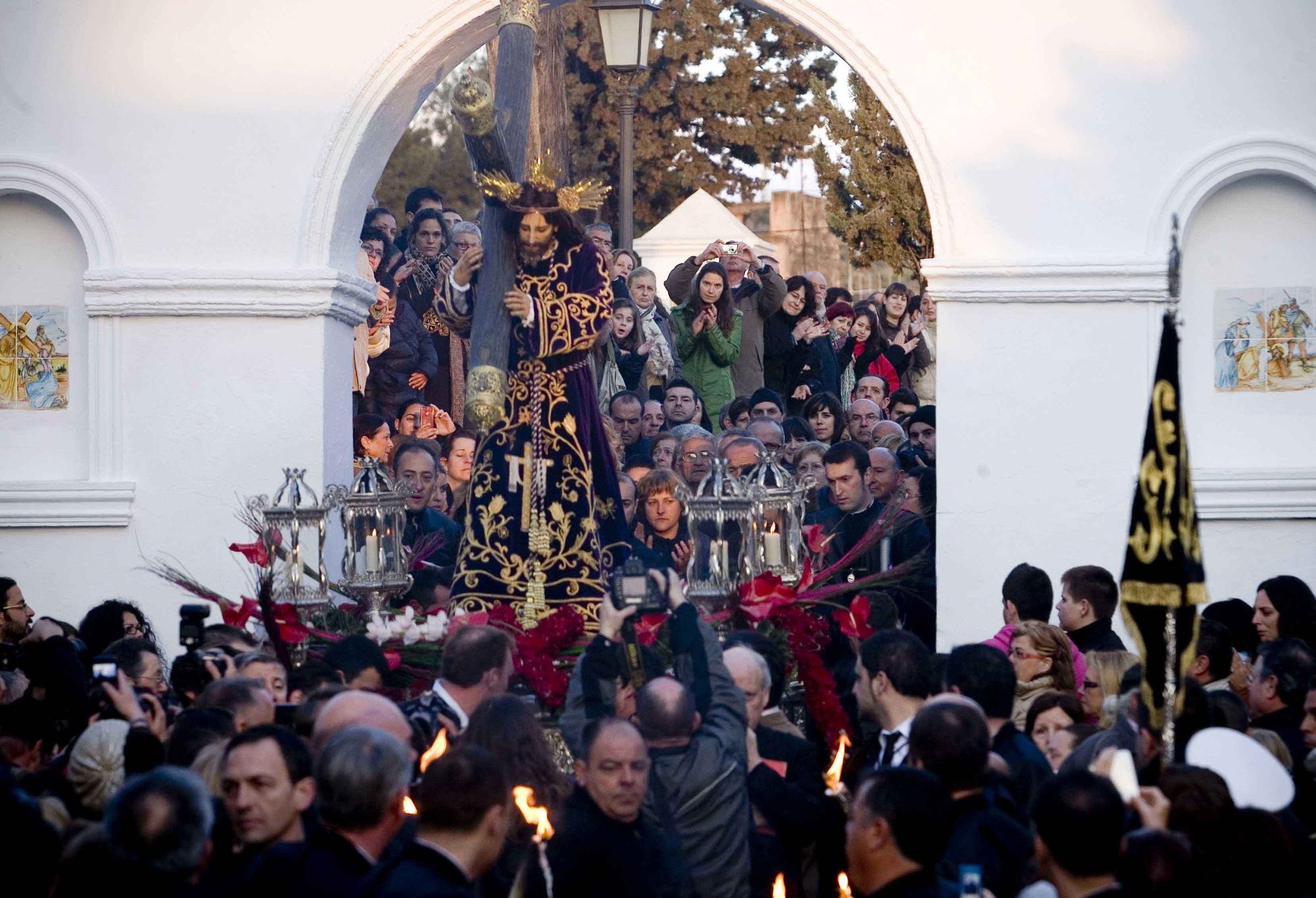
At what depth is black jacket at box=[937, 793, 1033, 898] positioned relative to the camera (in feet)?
17.4

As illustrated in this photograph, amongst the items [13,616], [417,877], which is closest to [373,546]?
[13,616]

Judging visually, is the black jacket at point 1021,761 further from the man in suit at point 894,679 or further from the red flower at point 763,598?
the red flower at point 763,598

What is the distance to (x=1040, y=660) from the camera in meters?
7.29

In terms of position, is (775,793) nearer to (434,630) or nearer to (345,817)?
(345,817)

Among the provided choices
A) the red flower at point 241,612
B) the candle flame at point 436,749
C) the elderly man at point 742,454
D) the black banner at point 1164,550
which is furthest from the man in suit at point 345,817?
the elderly man at point 742,454

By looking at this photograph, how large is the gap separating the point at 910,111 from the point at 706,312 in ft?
11.4

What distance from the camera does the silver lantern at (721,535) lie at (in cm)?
857

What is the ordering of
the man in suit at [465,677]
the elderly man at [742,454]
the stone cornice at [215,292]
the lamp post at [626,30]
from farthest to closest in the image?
the lamp post at [626,30] < the stone cornice at [215,292] < the elderly man at [742,454] < the man in suit at [465,677]

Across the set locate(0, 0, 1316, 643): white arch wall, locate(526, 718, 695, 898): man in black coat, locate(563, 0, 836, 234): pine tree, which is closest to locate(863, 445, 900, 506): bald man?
locate(0, 0, 1316, 643): white arch wall

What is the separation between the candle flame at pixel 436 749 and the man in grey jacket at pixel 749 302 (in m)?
7.69

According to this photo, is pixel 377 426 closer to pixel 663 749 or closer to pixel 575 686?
pixel 575 686

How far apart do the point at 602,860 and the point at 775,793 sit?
95cm

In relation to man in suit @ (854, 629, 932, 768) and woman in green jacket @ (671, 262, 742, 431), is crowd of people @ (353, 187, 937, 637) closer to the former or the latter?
woman in green jacket @ (671, 262, 742, 431)

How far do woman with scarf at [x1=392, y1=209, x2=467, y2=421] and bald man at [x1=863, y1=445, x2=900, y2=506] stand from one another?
12.5 ft
